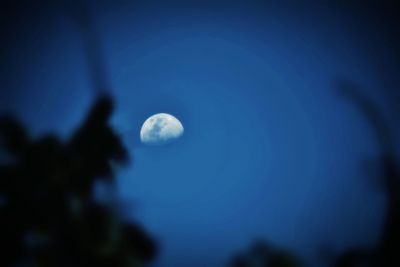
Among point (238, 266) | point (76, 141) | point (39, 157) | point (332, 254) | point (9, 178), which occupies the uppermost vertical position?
point (76, 141)

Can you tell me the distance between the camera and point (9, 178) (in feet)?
28.5

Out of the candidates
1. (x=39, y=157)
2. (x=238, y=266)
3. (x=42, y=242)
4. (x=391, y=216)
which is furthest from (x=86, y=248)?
(x=391, y=216)

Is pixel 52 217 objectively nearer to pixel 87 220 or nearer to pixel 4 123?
pixel 87 220

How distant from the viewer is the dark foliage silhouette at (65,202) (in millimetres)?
8125

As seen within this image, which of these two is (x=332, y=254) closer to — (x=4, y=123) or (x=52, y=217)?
(x=52, y=217)

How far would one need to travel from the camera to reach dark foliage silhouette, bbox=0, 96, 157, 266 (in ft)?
26.7

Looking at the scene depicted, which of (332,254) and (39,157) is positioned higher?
(39,157)

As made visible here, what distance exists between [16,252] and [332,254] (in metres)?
10.3

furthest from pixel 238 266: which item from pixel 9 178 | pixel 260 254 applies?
pixel 9 178

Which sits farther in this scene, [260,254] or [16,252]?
[260,254]

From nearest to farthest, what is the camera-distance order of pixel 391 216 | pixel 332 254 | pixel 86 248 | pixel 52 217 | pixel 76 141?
pixel 86 248
pixel 52 217
pixel 76 141
pixel 332 254
pixel 391 216

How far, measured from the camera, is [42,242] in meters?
8.38

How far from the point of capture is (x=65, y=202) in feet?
29.1

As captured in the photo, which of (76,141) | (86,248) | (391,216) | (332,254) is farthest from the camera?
(391,216)
